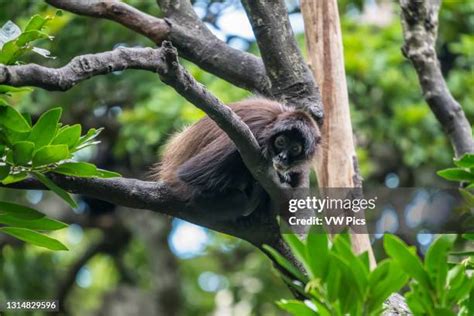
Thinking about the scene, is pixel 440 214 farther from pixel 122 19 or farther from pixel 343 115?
pixel 122 19

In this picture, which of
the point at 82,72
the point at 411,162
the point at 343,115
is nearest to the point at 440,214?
the point at 343,115

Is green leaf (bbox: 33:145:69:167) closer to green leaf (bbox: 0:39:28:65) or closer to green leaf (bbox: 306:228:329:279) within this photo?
green leaf (bbox: 0:39:28:65)

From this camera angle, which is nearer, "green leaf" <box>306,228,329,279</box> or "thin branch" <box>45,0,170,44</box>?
"green leaf" <box>306,228,329,279</box>

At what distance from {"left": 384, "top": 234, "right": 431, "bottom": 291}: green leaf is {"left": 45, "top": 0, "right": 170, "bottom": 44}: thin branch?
2.41 meters

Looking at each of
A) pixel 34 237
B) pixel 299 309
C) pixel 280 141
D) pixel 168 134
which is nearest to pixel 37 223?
pixel 34 237

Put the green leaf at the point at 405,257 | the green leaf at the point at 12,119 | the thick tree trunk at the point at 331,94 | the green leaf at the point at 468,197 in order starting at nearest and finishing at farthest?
the green leaf at the point at 405,257, the green leaf at the point at 12,119, the green leaf at the point at 468,197, the thick tree trunk at the point at 331,94

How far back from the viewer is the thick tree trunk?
4.62 meters

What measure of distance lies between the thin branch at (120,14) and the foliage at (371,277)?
2.29 metres

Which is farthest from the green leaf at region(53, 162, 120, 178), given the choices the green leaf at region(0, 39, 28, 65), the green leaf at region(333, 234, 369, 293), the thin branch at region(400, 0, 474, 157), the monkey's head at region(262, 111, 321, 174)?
the thin branch at region(400, 0, 474, 157)

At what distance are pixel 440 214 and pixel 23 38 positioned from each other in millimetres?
2186

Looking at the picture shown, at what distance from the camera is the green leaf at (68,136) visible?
2.88 meters

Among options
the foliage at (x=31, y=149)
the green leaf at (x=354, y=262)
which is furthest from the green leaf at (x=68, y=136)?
the green leaf at (x=354, y=262)

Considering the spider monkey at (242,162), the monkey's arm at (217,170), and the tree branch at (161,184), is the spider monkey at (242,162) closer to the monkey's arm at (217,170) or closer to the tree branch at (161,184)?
the monkey's arm at (217,170)

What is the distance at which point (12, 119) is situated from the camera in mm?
2740
